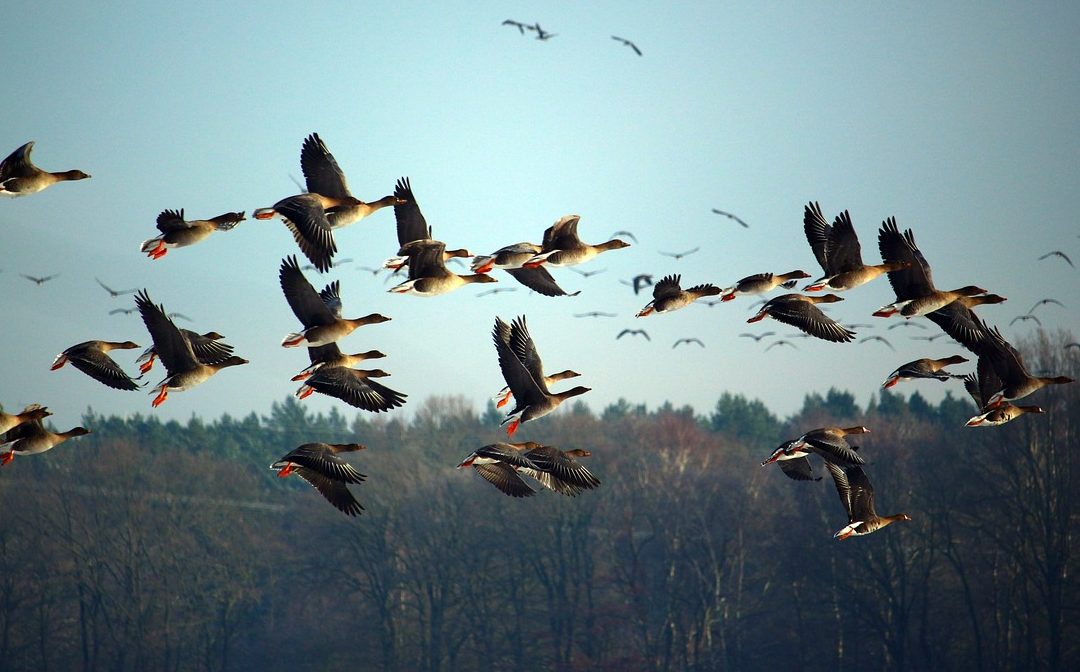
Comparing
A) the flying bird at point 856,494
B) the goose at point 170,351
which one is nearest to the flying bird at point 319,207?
the goose at point 170,351

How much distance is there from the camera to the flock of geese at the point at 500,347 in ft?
55.7

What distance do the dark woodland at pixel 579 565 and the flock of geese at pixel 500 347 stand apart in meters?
44.2

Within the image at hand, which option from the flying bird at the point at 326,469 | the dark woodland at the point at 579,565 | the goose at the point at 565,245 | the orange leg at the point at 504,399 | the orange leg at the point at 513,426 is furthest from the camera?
the dark woodland at the point at 579,565

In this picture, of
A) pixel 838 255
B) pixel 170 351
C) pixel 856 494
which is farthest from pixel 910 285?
pixel 170 351

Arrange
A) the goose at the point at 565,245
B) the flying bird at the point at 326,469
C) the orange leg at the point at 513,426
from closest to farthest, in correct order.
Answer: the orange leg at the point at 513,426 → the flying bird at the point at 326,469 → the goose at the point at 565,245

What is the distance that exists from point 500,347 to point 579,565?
5702cm

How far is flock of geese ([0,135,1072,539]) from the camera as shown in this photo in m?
17.0

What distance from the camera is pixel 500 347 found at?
60.4 feet

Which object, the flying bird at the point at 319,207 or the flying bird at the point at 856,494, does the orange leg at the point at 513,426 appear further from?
the flying bird at the point at 856,494

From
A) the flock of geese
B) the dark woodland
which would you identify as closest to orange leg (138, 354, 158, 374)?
the flock of geese

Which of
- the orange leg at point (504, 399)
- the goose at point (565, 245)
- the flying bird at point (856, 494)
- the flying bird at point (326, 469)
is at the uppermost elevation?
the goose at point (565, 245)

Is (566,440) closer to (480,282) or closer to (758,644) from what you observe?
(758,644)

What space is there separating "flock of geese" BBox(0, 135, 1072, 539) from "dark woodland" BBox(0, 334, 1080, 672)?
4418cm

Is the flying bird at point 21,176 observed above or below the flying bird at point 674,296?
above
